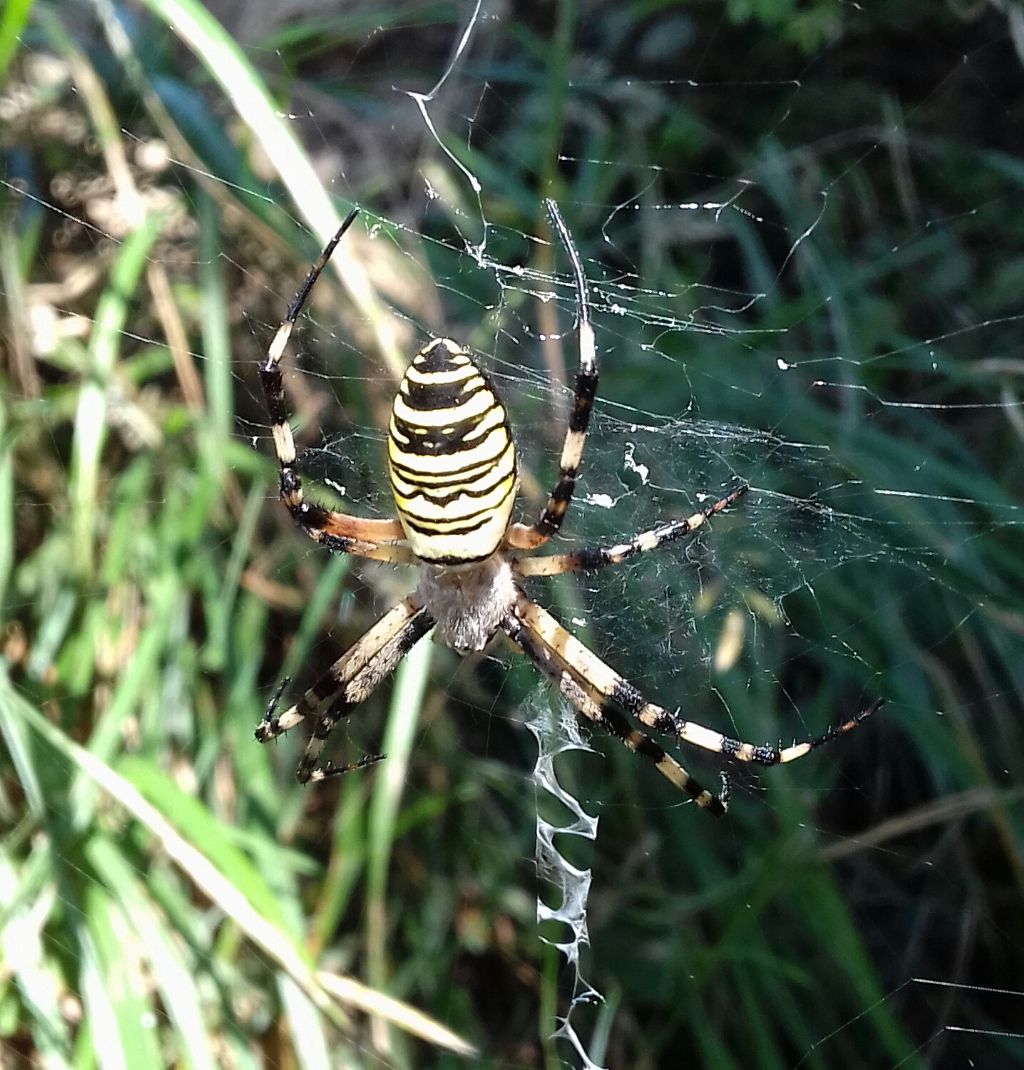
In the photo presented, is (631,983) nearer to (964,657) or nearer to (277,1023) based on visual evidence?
(277,1023)

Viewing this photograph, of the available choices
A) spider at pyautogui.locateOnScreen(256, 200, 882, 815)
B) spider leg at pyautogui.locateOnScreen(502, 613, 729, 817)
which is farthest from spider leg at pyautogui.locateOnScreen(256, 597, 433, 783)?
spider leg at pyautogui.locateOnScreen(502, 613, 729, 817)

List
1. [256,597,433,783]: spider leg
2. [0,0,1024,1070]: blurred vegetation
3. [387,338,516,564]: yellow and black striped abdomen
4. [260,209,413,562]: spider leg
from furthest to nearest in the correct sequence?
[256,597,433,783]: spider leg < [0,0,1024,1070]: blurred vegetation < [260,209,413,562]: spider leg < [387,338,516,564]: yellow and black striped abdomen

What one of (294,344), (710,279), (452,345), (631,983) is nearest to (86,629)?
(294,344)

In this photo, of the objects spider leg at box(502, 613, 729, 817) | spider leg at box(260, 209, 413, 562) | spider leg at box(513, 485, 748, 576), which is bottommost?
spider leg at box(502, 613, 729, 817)

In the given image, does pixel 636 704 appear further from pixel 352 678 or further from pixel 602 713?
pixel 352 678

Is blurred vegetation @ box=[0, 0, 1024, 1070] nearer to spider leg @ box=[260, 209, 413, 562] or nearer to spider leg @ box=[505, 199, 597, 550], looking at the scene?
spider leg @ box=[260, 209, 413, 562]

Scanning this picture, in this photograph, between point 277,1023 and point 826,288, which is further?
point 826,288
